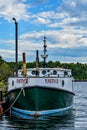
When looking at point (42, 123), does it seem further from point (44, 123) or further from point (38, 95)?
point (38, 95)

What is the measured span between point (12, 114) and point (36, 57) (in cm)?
534

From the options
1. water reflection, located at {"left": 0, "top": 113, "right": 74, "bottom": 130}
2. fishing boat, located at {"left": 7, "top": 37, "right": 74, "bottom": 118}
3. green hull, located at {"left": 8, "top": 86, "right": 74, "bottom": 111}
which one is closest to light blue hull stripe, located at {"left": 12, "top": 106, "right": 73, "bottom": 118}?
fishing boat, located at {"left": 7, "top": 37, "right": 74, "bottom": 118}

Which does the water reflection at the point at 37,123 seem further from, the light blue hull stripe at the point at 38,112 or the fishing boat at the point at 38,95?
the fishing boat at the point at 38,95

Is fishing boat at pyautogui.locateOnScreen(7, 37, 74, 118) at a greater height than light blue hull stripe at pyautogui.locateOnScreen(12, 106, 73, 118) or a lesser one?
greater

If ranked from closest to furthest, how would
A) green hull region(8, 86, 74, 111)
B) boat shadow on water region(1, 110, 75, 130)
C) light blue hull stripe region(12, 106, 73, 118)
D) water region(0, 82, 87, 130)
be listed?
water region(0, 82, 87, 130), boat shadow on water region(1, 110, 75, 130), green hull region(8, 86, 74, 111), light blue hull stripe region(12, 106, 73, 118)

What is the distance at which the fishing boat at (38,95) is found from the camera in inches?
1496

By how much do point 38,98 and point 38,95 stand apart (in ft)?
0.80

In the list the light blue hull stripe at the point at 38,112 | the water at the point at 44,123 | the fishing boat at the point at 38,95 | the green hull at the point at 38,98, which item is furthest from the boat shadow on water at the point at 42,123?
the green hull at the point at 38,98

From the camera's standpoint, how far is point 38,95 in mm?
37750

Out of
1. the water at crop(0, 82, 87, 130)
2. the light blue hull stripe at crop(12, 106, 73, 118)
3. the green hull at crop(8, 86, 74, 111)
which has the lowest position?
the water at crop(0, 82, 87, 130)

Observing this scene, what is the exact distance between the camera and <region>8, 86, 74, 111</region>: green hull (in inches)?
1491

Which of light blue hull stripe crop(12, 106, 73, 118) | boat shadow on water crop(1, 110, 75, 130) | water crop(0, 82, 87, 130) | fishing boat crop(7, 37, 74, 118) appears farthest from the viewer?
light blue hull stripe crop(12, 106, 73, 118)

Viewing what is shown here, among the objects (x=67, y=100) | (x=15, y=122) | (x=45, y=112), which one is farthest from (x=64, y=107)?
(x=15, y=122)

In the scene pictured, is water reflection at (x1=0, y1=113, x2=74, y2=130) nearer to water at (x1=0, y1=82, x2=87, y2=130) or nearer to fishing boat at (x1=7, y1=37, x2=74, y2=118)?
water at (x1=0, y1=82, x2=87, y2=130)
